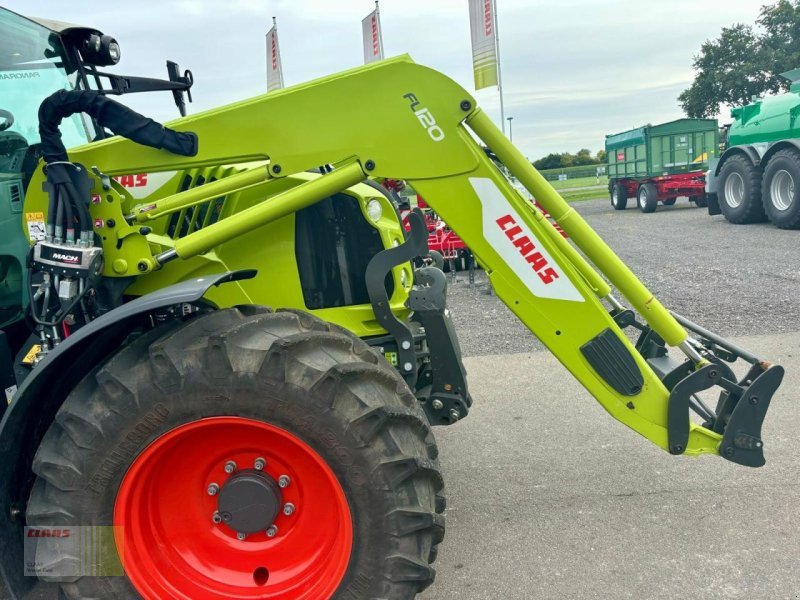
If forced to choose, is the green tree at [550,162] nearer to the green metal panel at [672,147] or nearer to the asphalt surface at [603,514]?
the green metal panel at [672,147]

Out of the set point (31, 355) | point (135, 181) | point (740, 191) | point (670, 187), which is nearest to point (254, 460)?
point (31, 355)

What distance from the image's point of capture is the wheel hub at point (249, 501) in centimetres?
227

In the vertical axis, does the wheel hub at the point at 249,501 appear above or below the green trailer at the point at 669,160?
below

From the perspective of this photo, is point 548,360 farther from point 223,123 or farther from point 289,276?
point 223,123

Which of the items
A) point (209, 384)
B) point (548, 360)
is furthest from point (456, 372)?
point (548, 360)

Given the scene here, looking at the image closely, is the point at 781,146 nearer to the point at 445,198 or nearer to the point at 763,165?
the point at 763,165

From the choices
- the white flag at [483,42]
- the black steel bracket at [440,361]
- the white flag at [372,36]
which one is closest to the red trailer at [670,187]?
the white flag at [483,42]

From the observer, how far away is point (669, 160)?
20.2m

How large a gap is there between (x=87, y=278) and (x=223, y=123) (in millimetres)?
768

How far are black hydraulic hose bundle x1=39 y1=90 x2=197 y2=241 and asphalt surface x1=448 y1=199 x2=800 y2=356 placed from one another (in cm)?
414

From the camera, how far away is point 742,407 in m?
2.63

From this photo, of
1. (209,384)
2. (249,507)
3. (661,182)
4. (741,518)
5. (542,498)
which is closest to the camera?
(209,384)

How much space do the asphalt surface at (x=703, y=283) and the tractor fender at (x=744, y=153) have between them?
1.33m

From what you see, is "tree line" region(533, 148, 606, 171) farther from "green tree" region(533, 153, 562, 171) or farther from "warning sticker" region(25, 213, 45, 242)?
"warning sticker" region(25, 213, 45, 242)
